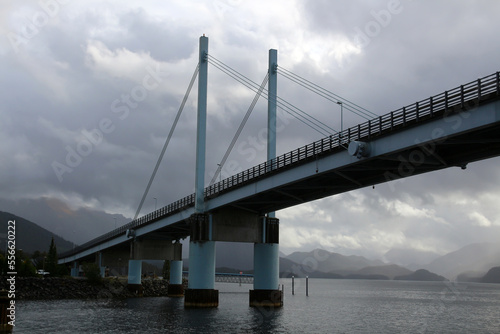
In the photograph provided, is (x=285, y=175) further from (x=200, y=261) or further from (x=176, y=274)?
(x=176, y=274)

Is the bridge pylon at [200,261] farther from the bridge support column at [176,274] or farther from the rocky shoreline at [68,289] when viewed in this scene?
the bridge support column at [176,274]

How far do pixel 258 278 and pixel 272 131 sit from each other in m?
18.4

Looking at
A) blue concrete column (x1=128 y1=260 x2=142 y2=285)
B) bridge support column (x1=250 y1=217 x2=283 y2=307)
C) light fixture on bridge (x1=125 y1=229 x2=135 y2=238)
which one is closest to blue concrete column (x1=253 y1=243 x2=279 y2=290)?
bridge support column (x1=250 y1=217 x2=283 y2=307)

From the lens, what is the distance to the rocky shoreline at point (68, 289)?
8306cm

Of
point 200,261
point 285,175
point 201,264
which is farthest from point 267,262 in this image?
point 285,175

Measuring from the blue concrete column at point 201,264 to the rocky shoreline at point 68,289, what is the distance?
30302mm

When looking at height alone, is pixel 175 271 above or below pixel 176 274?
above

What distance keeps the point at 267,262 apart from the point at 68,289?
4249 cm

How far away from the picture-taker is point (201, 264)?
65.1m

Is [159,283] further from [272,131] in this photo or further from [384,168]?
[384,168]

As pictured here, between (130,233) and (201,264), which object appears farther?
(130,233)

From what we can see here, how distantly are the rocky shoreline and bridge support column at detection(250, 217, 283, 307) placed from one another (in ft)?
121

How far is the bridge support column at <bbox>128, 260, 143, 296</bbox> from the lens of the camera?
337ft

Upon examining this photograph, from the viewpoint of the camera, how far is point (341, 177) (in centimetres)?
4988
